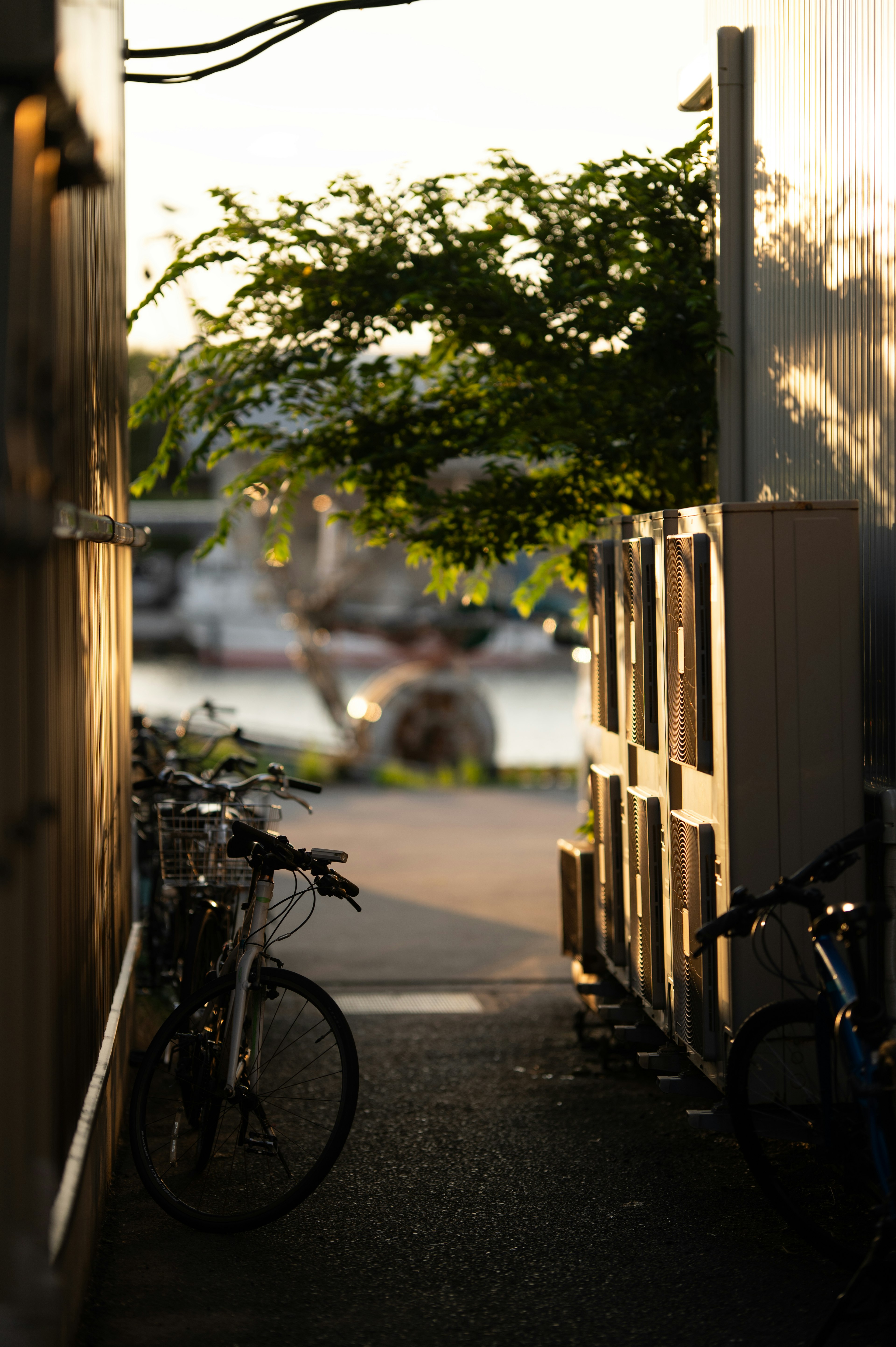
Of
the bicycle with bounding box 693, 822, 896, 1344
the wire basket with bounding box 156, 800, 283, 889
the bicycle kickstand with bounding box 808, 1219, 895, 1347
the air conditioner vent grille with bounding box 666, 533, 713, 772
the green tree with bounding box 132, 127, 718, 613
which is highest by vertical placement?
the green tree with bounding box 132, 127, 718, 613

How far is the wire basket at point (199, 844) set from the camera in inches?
212

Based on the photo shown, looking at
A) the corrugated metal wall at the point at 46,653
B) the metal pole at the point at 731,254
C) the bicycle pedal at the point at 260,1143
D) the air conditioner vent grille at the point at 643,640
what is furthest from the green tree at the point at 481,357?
the bicycle pedal at the point at 260,1143

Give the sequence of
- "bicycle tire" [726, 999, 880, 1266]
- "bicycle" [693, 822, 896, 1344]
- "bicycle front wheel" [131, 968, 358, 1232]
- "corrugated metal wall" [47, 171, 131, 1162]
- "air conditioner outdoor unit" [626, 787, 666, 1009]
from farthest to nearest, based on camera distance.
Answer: "air conditioner outdoor unit" [626, 787, 666, 1009] < "bicycle front wheel" [131, 968, 358, 1232] < "bicycle tire" [726, 999, 880, 1266] < "bicycle" [693, 822, 896, 1344] < "corrugated metal wall" [47, 171, 131, 1162]

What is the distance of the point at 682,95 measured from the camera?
697 cm

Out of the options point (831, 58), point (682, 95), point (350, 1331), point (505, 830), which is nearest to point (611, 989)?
point (350, 1331)

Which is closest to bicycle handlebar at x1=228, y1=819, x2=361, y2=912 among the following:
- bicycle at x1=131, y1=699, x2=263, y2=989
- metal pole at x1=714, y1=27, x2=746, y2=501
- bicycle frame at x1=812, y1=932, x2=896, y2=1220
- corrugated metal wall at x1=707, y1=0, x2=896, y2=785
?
bicycle at x1=131, y1=699, x2=263, y2=989

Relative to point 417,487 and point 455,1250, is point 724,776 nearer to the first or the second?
point 455,1250

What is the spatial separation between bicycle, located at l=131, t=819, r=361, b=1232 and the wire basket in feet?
1.16

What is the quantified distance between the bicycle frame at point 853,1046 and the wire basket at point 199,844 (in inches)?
88.1

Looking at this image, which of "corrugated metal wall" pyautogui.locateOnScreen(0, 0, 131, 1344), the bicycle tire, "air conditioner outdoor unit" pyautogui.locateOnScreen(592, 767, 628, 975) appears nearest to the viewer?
"corrugated metal wall" pyautogui.locateOnScreen(0, 0, 131, 1344)

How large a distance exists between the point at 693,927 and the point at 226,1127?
1.96m

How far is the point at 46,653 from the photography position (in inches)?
129

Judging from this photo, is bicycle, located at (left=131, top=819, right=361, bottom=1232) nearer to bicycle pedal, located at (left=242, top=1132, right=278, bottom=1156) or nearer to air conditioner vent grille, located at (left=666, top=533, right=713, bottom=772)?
bicycle pedal, located at (left=242, top=1132, right=278, bottom=1156)

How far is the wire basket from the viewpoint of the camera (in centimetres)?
538
